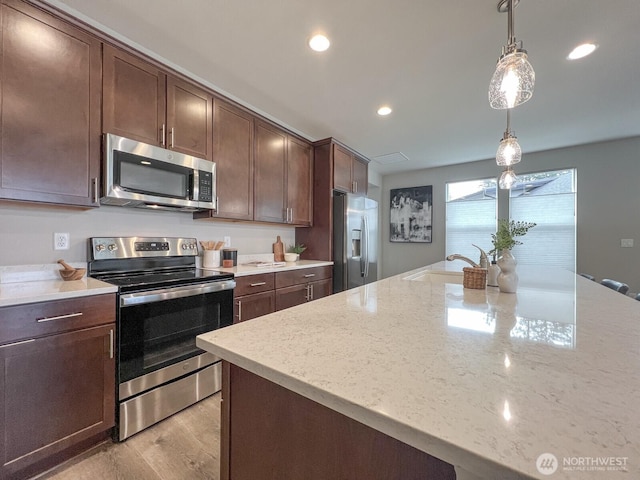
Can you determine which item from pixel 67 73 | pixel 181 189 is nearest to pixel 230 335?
pixel 181 189

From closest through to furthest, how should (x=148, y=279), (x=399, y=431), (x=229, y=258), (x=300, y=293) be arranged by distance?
(x=399, y=431) < (x=148, y=279) < (x=229, y=258) < (x=300, y=293)

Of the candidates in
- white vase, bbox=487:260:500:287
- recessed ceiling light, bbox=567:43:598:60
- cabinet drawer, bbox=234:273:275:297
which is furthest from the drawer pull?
recessed ceiling light, bbox=567:43:598:60

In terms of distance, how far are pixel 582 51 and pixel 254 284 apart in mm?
2937

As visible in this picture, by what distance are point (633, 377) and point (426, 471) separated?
1.44 ft

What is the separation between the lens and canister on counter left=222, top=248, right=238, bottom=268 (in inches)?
99.5

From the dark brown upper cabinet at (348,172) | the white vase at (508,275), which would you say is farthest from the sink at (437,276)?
the dark brown upper cabinet at (348,172)

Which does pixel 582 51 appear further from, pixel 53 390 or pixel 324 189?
pixel 53 390

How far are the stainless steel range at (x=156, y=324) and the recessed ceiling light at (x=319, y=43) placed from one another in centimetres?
172

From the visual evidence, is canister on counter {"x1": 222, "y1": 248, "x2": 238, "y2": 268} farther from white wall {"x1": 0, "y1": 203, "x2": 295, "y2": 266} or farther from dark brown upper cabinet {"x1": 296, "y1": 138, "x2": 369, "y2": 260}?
dark brown upper cabinet {"x1": 296, "y1": 138, "x2": 369, "y2": 260}

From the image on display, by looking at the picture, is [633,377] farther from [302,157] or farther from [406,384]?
[302,157]

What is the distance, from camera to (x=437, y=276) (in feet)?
6.80

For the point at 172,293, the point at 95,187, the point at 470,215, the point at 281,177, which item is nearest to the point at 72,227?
the point at 95,187

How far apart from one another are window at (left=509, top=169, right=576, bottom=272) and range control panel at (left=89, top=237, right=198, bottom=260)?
4.52 meters

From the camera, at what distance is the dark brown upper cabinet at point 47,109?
138 cm
